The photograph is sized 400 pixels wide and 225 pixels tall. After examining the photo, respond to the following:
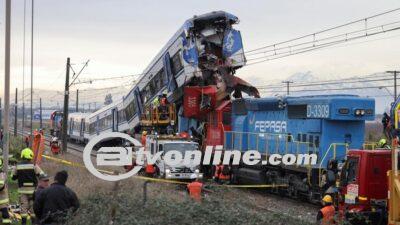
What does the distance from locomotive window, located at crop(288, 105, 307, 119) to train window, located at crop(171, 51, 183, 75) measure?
22.6 ft

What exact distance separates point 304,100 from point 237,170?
195 inches

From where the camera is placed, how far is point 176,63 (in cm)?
2717

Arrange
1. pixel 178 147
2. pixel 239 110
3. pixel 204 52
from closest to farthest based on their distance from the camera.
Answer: pixel 178 147
pixel 239 110
pixel 204 52

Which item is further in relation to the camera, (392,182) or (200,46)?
(200,46)

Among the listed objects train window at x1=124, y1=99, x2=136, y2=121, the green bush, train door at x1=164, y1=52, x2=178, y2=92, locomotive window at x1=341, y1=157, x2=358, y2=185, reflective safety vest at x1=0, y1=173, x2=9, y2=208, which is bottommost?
reflective safety vest at x1=0, y1=173, x2=9, y2=208

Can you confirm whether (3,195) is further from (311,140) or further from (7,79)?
(311,140)

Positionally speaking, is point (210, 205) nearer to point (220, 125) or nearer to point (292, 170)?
point (292, 170)

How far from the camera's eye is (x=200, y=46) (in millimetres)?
25938

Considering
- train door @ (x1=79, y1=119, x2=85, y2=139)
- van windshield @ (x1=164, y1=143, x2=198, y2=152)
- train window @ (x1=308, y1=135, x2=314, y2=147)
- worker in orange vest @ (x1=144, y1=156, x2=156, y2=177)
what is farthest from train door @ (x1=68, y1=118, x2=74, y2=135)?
train window @ (x1=308, y1=135, x2=314, y2=147)

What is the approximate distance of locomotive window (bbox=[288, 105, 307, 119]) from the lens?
20469 mm

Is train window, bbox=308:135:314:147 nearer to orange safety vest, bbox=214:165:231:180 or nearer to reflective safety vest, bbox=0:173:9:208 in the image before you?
orange safety vest, bbox=214:165:231:180

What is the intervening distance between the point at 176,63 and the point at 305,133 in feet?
29.7

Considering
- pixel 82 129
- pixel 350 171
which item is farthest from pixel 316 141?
pixel 82 129

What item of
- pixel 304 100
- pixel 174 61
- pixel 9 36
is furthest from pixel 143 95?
pixel 9 36
